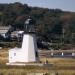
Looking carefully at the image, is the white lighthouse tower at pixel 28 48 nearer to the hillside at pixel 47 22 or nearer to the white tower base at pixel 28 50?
the white tower base at pixel 28 50

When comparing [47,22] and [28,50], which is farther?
[47,22]

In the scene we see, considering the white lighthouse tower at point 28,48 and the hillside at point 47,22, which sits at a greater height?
the white lighthouse tower at point 28,48

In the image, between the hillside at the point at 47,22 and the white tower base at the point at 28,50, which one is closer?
the white tower base at the point at 28,50

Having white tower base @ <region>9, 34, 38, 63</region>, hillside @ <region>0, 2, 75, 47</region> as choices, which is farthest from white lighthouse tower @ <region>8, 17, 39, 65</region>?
hillside @ <region>0, 2, 75, 47</region>

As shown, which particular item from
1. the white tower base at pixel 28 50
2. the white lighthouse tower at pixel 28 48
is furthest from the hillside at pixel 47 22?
the white tower base at pixel 28 50

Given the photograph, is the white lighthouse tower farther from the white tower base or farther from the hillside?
the hillside

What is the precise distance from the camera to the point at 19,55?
6212 centimetres

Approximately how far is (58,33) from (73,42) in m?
22.1

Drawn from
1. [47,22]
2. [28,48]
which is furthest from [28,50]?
[47,22]

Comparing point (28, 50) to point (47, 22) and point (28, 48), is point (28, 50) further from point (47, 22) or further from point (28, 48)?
point (47, 22)

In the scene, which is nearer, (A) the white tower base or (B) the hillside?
(A) the white tower base

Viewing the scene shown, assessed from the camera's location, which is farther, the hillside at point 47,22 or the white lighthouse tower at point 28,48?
the hillside at point 47,22

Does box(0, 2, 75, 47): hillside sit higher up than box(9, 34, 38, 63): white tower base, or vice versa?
box(9, 34, 38, 63): white tower base

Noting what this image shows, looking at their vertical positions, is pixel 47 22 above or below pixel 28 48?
below
